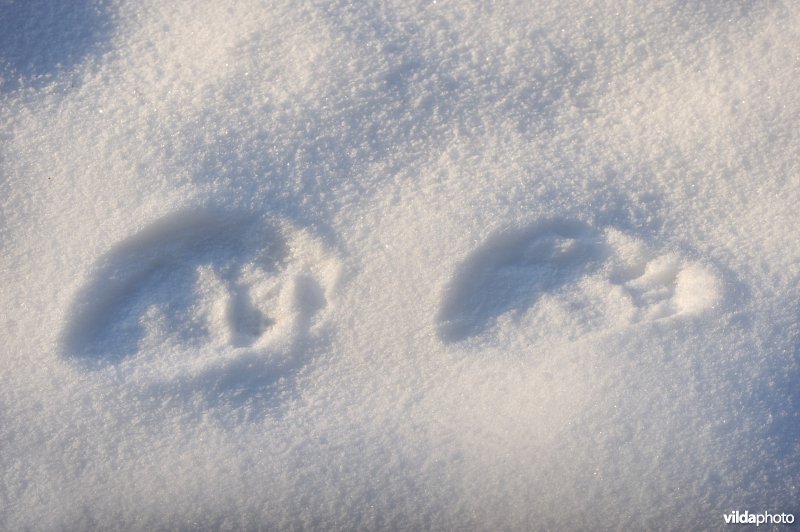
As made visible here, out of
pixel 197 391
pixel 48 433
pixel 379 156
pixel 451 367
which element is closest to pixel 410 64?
pixel 379 156

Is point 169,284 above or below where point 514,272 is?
above

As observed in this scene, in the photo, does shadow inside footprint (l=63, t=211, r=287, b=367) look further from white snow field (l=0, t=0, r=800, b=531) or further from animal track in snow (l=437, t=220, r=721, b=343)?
animal track in snow (l=437, t=220, r=721, b=343)

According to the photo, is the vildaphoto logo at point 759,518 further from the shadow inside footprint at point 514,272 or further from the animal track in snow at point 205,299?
the animal track in snow at point 205,299

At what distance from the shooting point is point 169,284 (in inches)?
51.1

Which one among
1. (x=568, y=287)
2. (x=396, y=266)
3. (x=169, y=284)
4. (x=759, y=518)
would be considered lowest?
(x=759, y=518)

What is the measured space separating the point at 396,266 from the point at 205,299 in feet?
1.27

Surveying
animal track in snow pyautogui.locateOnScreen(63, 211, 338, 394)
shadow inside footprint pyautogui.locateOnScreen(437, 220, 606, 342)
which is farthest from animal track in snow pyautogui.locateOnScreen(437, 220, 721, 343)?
animal track in snow pyautogui.locateOnScreen(63, 211, 338, 394)

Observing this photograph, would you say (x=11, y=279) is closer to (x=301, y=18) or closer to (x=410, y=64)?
(x=301, y=18)

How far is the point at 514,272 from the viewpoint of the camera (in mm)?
1305

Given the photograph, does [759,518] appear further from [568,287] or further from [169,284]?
[169,284]

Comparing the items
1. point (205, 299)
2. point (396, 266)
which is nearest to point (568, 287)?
point (396, 266)

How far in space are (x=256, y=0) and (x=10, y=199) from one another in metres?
0.63

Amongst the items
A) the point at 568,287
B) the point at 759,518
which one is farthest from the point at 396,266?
the point at 759,518

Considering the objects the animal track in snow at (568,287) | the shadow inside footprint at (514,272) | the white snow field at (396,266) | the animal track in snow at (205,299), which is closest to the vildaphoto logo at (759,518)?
the white snow field at (396,266)
